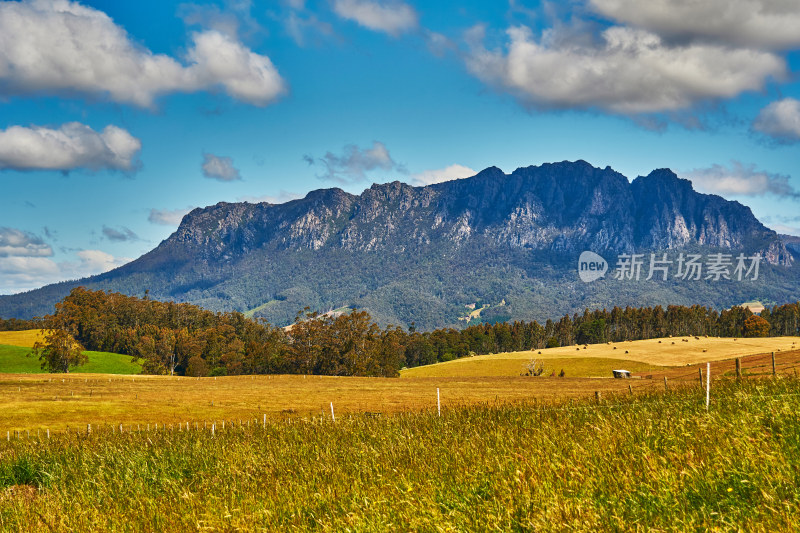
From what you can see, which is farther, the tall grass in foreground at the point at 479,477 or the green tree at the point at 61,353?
the green tree at the point at 61,353

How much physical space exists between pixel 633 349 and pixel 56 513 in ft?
495

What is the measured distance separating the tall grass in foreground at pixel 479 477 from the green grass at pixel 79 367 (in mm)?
147338

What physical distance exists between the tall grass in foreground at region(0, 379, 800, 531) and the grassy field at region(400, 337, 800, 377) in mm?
107768

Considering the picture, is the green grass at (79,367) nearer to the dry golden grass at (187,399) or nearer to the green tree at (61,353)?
the green tree at (61,353)

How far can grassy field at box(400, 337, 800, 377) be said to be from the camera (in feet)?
397

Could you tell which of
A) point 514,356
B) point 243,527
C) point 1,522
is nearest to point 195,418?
point 1,522

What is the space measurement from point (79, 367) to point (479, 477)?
523ft

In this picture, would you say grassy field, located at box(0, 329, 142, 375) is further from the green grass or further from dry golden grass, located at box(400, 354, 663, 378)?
dry golden grass, located at box(400, 354, 663, 378)

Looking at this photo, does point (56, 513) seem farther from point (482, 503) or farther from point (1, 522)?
point (482, 503)

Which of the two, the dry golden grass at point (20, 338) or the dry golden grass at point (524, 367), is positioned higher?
the dry golden grass at point (20, 338)

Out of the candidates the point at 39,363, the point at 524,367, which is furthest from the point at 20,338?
the point at 524,367

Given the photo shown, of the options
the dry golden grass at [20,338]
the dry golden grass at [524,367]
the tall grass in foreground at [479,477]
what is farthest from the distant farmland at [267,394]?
the dry golden grass at [20,338]

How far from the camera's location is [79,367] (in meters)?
146

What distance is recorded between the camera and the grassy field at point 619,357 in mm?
120938
